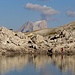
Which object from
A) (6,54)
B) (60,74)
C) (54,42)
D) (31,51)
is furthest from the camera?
(54,42)

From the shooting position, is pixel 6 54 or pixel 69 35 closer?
pixel 6 54

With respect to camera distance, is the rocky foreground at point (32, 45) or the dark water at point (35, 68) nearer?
the dark water at point (35, 68)

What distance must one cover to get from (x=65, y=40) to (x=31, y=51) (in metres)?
17.8

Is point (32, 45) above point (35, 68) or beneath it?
above

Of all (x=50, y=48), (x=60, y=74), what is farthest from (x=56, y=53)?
(x=60, y=74)

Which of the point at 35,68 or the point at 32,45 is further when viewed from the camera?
the point at 32,45

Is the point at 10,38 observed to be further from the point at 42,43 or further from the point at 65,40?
the point at 65,40

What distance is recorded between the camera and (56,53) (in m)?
125

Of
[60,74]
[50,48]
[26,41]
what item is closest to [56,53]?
[50,48]

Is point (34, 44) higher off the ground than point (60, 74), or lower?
higher

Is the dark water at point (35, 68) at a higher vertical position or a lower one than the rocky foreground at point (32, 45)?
lower

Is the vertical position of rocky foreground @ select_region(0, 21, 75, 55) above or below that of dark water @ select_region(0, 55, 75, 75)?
above

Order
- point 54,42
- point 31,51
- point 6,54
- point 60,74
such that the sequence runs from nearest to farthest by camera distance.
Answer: point 60,74
point 6,54
point 31,51
point 54,42

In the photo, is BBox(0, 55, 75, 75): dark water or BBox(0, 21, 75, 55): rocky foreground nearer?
BBox(0, 55, 75, 75): dark water
